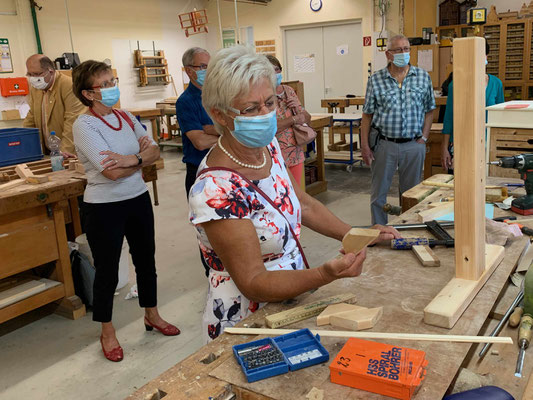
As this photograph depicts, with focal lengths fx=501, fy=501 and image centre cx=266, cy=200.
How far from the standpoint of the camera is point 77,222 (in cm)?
377

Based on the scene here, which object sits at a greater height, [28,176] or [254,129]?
[254,129]

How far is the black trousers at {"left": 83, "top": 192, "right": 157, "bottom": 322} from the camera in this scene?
2.60m

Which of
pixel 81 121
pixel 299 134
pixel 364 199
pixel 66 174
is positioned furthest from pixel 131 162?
pixel 364 199

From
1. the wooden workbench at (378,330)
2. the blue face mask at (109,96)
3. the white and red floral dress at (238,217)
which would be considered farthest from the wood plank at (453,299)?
the blue face mask at (109,96)

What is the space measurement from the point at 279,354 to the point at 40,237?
247 cm

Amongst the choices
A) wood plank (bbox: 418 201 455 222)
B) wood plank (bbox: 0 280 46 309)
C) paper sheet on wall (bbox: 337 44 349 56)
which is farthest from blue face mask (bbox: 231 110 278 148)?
paper sheet on wall (bbox: 337 44 349 56)

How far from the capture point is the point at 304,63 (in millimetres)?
11055

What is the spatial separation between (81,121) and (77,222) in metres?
1.44

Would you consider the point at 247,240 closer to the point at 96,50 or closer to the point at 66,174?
the point at 66,174

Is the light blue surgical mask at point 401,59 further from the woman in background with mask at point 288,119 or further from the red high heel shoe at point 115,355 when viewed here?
the red high heel shoe at point 115,355

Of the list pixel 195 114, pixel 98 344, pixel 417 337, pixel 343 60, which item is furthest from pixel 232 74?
pixel 343 60

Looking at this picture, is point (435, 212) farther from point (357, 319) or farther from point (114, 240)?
point (114, 240)

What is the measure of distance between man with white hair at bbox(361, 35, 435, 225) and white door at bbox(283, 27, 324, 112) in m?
7.04

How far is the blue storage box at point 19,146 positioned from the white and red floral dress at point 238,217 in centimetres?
259
